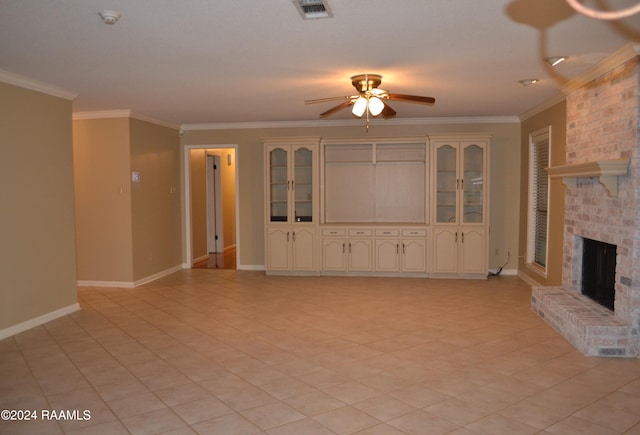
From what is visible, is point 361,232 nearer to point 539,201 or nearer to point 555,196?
point 539,201

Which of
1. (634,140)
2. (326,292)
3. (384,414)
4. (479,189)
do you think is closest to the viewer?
(384,414)

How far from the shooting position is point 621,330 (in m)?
3.79

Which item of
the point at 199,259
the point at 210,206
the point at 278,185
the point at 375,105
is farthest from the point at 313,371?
the point at 210,206

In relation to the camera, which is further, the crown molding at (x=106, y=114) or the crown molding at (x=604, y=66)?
the crown molding at (x=106, y=114)

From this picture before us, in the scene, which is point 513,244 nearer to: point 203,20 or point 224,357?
point 224,357

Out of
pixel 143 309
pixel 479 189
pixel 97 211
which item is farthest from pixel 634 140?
pixel 97 211

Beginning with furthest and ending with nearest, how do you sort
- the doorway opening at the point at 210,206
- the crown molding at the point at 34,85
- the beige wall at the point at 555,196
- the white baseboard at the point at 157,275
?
1. the doorway opening at the point at 210,206
2. the white baseboard at the point at 157,275
3. the beige wall at the point at 555,196
4. the crown molding at the point at 34,85

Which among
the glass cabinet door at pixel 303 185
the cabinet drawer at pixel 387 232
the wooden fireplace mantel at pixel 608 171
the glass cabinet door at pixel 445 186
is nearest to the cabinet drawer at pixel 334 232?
the glass cabinet door at pixel 303 185

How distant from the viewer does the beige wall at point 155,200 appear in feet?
22.0

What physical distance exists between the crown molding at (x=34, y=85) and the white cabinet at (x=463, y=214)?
491 centimetres

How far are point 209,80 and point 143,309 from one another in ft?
8.96

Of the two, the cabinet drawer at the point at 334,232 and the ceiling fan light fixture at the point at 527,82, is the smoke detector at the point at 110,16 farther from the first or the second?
the cabinet drawer at the point at 334,232

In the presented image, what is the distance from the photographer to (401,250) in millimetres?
7266

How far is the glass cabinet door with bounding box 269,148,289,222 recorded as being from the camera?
754cm
